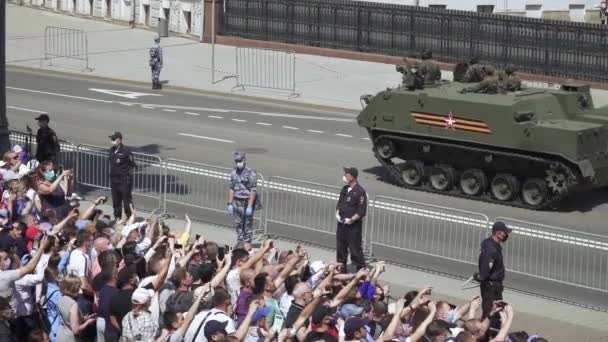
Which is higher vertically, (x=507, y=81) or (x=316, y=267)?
(x=507, y=81)

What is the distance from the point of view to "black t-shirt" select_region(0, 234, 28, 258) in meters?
13.4

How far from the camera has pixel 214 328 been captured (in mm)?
10477

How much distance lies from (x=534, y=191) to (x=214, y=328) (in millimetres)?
12913

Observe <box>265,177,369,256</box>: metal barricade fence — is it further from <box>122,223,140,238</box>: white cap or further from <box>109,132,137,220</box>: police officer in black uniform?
<box>122,223,140,238</box>: white cap

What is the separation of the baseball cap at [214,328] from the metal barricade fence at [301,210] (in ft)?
28.1

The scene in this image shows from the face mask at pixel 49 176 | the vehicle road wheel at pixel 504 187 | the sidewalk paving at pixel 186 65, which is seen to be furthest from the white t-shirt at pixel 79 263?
the sidewalk paving at pixel 186 65

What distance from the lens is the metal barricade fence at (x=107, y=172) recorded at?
20953mm

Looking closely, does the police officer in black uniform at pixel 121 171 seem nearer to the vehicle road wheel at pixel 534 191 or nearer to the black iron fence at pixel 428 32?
the vehicle road wheel at pixel 534 191

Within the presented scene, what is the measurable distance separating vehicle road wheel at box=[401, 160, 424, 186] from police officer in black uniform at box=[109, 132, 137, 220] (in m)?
6.53

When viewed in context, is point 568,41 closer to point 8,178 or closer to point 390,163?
point 390,163

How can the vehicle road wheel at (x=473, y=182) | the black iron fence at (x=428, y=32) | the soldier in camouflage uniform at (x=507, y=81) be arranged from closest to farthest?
the vehicle road wheel at (x=473, y=182) < the soldier in camouflage uniform at (x=507, y=81) < the black iron fence at (x=428, y=32)

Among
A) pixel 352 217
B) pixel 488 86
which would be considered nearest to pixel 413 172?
pixel 488 86

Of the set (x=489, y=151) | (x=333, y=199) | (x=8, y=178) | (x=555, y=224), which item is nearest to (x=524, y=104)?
(x=489, y=151)

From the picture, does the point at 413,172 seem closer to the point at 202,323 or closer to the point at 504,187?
the point at 504,187
